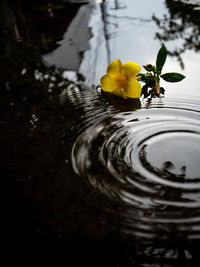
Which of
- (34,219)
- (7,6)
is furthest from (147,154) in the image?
(7,6)

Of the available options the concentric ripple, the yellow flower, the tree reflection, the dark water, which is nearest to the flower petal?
the yellow flower

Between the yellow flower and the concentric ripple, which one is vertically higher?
the yellow flower

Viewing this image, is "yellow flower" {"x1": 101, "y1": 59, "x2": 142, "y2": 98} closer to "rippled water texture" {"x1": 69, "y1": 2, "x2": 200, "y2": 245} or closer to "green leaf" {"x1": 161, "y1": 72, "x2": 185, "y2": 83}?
"rippled water texture" {"x1": 69, "y1": 2, "x2": 200, "y2": 245}

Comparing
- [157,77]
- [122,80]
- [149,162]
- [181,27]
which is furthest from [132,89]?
[181,27]

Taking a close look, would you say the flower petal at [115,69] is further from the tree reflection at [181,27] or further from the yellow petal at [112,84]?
the tree reflection at [181,27]

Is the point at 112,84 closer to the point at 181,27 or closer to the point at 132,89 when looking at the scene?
the point at 132,89

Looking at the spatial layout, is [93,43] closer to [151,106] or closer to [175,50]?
[175,50]

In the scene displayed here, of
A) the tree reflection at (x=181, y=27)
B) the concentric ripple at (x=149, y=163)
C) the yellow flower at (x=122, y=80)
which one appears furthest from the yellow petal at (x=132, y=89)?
the tree reflection at (x=181, y=27)

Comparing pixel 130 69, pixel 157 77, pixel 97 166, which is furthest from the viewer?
pixel 157 77
